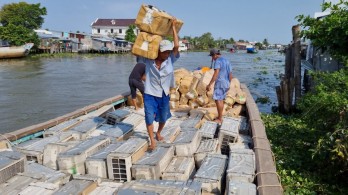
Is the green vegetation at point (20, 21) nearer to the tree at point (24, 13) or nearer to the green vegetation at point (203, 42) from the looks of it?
the tree at point (24, 13)

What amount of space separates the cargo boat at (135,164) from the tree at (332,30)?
5.24ft

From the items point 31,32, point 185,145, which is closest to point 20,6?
point 31,32

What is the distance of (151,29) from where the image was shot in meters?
4.29

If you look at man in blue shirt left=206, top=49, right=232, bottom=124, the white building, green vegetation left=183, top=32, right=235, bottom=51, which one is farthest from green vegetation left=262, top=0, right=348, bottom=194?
green vegetation left=183, top=32, right=235, bottom=51

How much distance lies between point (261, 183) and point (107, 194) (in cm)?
147

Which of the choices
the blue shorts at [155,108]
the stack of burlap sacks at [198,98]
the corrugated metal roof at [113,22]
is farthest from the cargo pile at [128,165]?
the corrugated metal roof at [113,22]

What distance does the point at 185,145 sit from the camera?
13.1 ft

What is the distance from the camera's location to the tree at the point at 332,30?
4.42 metres

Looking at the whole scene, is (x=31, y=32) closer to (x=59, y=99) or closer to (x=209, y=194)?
(x=59, y=99)

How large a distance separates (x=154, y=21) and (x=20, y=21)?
42.6 metres

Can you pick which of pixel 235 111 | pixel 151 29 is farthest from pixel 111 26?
pixel 151 29

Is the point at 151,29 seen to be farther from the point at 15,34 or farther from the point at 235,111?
the point at 15,34

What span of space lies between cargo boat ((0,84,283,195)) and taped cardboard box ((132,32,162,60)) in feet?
3.64

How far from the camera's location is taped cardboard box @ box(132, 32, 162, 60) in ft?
13.6
